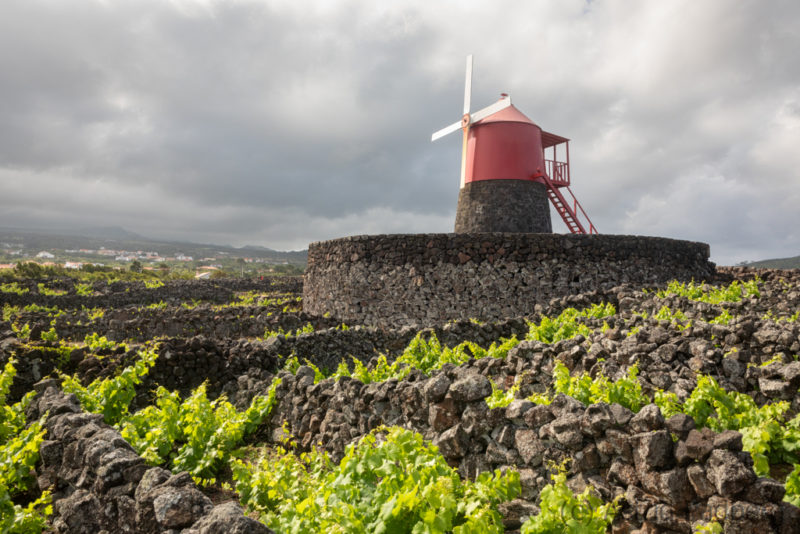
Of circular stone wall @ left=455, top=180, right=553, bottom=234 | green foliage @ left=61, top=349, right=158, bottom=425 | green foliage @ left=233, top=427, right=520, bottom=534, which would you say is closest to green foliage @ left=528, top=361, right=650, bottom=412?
green foliage @ left=233, top=427, right=520, bottom=534

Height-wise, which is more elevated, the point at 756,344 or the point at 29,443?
the point at 756,344

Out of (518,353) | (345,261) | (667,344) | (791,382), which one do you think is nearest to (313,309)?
(345,261)

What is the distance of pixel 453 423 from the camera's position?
16.7ft

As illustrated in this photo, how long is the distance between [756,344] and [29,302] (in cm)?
2940

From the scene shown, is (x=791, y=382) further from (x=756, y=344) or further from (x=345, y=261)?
(x=345, y=261)

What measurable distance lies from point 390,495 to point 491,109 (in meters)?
22.8

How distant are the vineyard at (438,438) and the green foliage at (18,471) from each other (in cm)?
3

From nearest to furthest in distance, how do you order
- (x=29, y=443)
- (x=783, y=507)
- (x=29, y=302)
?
(x=783, y=507) → (x=29, y=443) → (x=29, y=302)

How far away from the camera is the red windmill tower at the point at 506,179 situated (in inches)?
905

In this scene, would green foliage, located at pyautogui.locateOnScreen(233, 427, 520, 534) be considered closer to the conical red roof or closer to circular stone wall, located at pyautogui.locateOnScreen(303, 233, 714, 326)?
circular stone wall, located at pyautogui.locateOnScreen(303, 233, 714, 326)

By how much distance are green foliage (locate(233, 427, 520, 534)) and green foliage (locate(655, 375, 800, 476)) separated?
2017 millimetres

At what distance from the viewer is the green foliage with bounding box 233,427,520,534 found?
10.3 ft

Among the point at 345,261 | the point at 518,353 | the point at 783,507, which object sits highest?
the point at 345,261

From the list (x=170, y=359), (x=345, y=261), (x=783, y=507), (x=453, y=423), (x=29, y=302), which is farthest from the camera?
(x=29, y=302)
